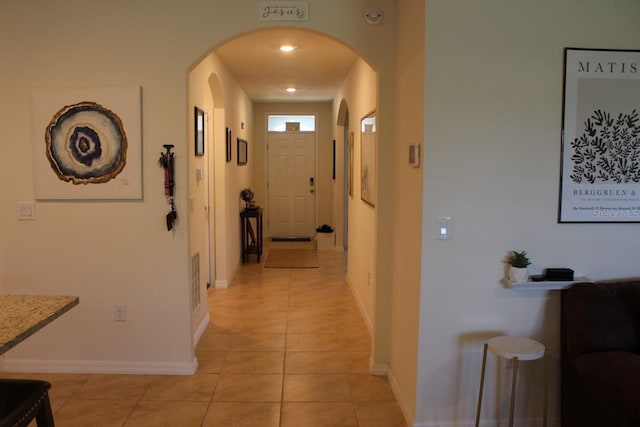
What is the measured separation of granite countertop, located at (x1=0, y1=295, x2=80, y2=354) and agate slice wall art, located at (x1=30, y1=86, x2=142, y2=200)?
1.32 meters

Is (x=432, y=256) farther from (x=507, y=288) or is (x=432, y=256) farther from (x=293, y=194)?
(x=293, y=194)

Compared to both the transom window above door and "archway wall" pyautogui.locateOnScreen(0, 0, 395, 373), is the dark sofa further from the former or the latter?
the transom window above door

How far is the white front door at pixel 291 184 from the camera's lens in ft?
28.5

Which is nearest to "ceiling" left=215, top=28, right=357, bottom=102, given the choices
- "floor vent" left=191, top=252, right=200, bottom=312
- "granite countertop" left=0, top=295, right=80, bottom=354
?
"floor vent" left=191, top=252, right=200, bottom=312

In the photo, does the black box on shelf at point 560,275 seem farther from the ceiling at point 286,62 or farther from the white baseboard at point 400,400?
the ceiling at point 286,62

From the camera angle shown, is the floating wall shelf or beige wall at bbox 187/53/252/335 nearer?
the floating wall shelf

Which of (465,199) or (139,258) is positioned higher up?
(465,199)

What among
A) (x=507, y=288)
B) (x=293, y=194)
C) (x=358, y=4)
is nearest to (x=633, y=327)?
(x=507, y=288)

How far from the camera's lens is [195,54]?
119 inches

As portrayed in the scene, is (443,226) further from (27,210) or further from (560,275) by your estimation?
(27,210)

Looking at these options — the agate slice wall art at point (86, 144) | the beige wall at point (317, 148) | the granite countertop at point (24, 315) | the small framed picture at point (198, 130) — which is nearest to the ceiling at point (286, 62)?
A: the small framed picture at point (198, 130)

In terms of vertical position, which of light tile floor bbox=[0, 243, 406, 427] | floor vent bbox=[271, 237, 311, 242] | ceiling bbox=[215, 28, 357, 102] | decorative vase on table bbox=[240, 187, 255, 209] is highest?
ceiling bbox=[215, 28, 357, 102]

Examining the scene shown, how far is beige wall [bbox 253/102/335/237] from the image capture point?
335 inches

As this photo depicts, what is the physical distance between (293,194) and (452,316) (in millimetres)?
6519
